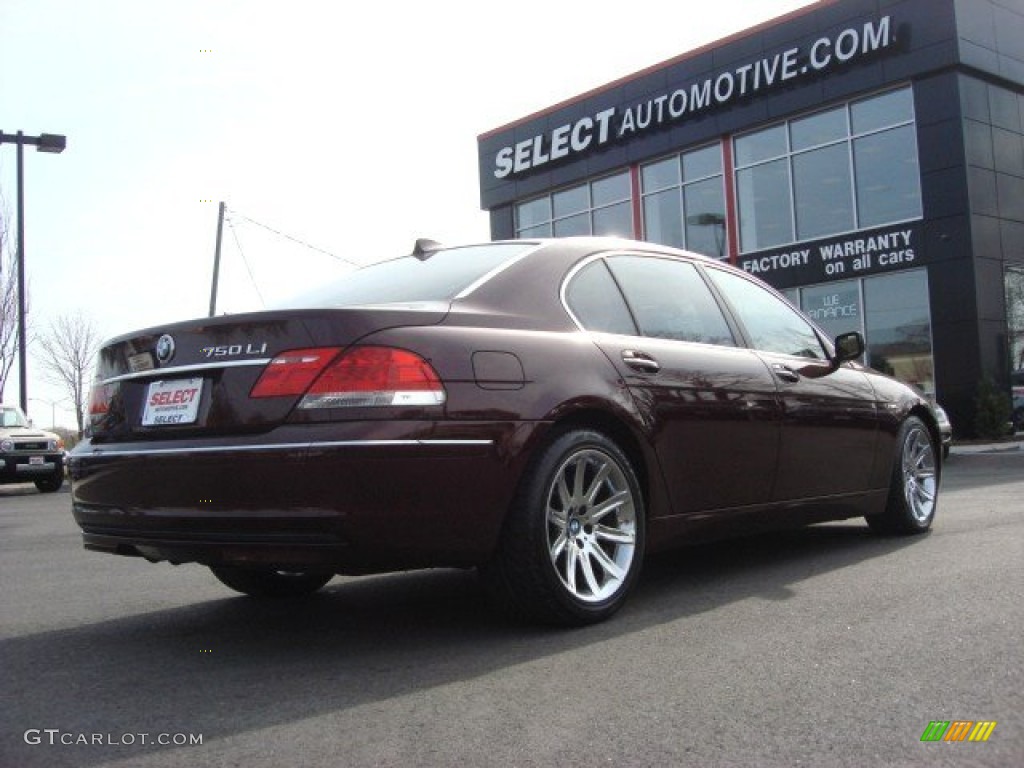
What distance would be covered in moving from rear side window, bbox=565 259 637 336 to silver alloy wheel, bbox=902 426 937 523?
2.43 meters

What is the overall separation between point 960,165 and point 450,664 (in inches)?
680

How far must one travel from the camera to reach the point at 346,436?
307cm

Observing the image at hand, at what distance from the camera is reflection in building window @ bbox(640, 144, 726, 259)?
867 inches

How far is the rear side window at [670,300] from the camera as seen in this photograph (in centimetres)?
425

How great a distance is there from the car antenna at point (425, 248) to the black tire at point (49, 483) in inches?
594

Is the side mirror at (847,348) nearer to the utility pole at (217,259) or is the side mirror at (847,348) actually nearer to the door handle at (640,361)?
the door handle at (640,361)

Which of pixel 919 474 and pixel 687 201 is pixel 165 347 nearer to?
pixel 919 474

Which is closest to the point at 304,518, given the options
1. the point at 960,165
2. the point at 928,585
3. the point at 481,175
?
the point at 928,585

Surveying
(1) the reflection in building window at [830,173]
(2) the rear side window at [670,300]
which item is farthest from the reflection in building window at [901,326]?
(2) the rear side window at [670,300]

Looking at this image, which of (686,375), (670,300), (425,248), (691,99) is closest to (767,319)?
(670,300)

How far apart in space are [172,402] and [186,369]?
0.42 ft

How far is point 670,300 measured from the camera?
4445 mm

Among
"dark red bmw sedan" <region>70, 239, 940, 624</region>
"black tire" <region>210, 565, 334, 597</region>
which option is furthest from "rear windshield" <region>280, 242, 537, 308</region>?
"black tire" <region>210, 565, 334, 597</region>

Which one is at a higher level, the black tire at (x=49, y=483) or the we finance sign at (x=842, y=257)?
the we finance sign at (x=842, y=257)
